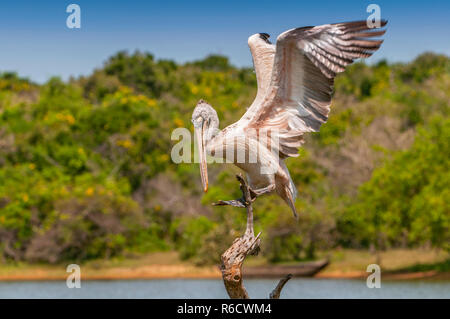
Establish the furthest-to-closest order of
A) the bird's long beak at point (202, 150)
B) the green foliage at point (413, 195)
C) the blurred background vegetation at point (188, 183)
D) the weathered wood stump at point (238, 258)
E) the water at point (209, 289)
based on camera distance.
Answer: the blurred background vegetation at point (188, 183) → the green foliage at point (413, 195) → the water at point (209, 289) → the bird's long beak at point (202, 150) → the weathered wood stump at point (238, 258)

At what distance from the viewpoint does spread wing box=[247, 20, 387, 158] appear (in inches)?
332

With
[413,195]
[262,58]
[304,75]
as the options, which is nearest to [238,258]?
[304,75]

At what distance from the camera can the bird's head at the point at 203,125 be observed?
830cm

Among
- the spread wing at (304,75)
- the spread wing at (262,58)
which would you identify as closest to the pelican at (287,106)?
the spread wing at (304,75)

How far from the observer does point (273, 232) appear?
88.6ft

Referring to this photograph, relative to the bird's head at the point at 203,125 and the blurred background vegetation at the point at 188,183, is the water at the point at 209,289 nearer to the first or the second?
the blurred background vegetation at the point at 188,183

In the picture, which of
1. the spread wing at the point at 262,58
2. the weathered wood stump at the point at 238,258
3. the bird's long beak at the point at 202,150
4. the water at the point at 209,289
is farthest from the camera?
the water at the point at 209,289

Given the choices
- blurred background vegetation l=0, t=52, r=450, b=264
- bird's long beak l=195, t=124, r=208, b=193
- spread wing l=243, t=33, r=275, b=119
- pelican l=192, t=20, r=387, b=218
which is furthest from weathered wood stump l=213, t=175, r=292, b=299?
blurred background vegetation l=0, t=52, r=450, b=264

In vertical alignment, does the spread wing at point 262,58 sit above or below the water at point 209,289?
above

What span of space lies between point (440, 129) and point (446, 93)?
783 centimetres

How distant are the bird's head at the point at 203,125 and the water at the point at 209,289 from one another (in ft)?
43.6

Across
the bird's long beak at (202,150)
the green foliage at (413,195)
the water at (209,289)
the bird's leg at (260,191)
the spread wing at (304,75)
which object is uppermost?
the spread wing at (304,75)

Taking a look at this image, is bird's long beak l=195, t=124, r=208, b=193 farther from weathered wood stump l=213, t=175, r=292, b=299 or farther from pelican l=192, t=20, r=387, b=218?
weathered wood stump l=213, t=175, r=292, b=299
